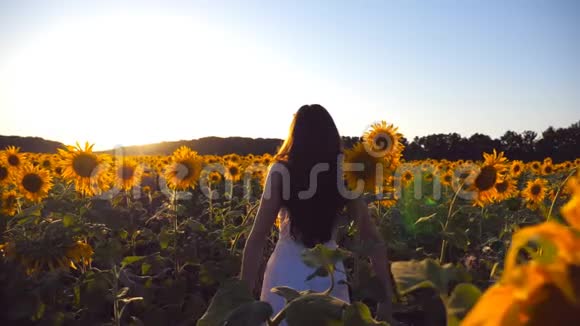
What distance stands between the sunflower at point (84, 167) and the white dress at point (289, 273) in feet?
9.62

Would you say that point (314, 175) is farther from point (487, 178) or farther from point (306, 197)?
point (487, 178)

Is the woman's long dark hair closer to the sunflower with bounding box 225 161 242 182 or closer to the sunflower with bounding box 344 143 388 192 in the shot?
the sunflower with bounding box 344 143 388 192

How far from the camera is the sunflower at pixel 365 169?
4008 millimetres

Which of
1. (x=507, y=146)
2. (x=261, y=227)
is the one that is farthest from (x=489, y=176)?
(x=507, y=146)

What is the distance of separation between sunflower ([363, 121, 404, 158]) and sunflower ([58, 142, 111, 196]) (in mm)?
3003

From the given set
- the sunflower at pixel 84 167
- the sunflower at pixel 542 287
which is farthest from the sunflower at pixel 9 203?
the sunflower at pixel 542 287

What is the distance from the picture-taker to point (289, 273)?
131 inches

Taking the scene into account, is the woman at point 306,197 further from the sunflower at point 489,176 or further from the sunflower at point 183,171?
the sunflower at point 183,171

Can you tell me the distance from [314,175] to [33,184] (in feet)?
12.7

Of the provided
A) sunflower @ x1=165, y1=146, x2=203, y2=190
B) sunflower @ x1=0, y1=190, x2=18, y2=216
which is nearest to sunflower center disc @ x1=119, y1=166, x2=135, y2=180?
sunflower @ x1=165, y1=146, x2=203, y2=190

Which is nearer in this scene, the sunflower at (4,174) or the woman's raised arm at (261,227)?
the woman's raised arm at (261,227)

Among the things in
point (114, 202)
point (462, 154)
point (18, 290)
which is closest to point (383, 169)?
point (18, 290)

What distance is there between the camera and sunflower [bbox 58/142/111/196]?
5.62m

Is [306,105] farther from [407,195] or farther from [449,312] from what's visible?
[407,195]
